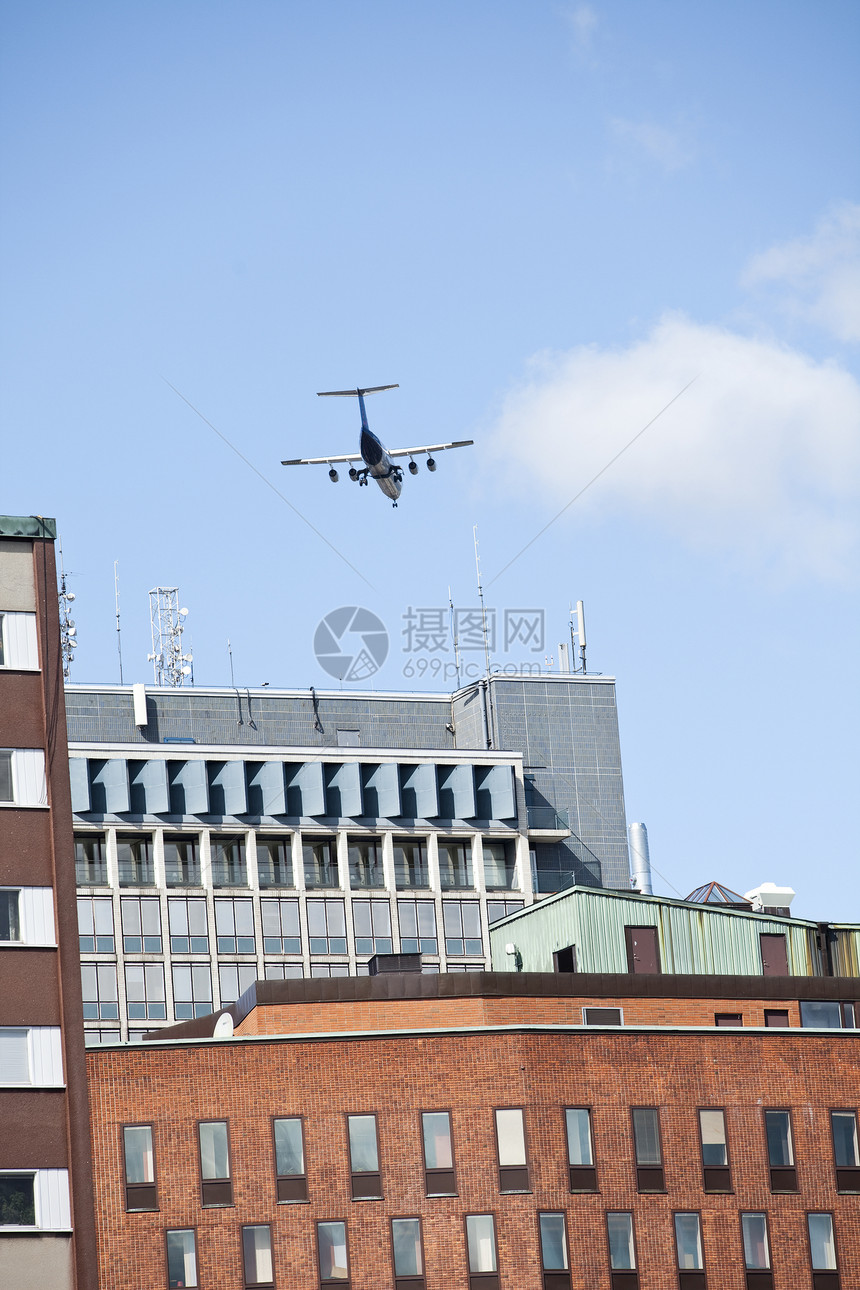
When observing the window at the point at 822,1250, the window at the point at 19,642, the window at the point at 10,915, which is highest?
the window at the point at 19,642

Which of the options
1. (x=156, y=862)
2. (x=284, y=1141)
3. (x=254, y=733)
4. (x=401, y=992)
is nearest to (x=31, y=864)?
(x=284, y=1141)

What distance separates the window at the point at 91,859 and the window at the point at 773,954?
184 feet

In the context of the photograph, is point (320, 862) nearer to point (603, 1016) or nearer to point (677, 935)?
point (677, 935)

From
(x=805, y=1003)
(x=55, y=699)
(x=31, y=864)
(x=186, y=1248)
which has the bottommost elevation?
(x=186, y=1248)

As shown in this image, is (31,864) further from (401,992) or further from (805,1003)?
(805,1003)

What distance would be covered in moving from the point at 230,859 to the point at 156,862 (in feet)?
16.3

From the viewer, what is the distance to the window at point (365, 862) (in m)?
142

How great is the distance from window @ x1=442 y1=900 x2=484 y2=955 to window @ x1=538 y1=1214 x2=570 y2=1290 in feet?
220

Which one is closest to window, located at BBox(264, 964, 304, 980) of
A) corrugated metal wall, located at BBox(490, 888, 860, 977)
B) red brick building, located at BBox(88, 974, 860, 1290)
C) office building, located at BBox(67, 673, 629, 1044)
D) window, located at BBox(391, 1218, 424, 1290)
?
office building, located at BBox(67, 673, 629, 1044)

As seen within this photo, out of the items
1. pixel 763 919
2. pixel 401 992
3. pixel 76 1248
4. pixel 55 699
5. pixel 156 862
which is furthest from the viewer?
pixel 156 862

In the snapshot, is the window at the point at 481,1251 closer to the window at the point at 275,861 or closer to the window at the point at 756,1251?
the window at the point at 756,1251

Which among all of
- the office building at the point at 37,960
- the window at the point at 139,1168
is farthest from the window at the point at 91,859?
the office building at the point at 37,960

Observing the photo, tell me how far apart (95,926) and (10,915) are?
2916 inches

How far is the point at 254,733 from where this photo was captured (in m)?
148
